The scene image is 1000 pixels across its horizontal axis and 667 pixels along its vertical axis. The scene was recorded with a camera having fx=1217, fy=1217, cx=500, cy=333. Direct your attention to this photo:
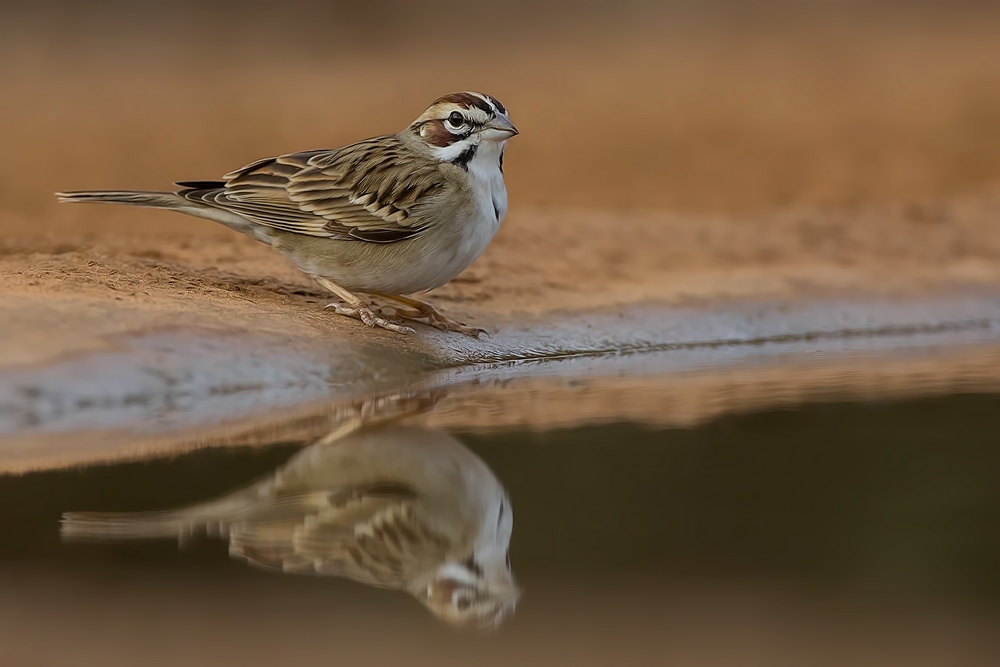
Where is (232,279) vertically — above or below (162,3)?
below

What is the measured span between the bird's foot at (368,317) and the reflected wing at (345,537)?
2.65 meters

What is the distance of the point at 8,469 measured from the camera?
4312 millimetres

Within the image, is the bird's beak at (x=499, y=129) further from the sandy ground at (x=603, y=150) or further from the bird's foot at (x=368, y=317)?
the sandy ground at (x=603, y=150)

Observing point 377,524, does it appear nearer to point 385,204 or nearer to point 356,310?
point 356,310

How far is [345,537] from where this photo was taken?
3.50m

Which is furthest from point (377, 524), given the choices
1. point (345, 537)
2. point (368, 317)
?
point (368, 317)

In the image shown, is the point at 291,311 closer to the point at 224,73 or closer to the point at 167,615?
the point at 167,615

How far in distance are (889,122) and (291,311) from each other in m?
9.22

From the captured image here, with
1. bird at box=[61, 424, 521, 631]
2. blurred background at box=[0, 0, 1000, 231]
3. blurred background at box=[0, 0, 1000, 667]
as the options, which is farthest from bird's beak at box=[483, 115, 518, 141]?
blurred background at box=[0, 0, 1000, 231]

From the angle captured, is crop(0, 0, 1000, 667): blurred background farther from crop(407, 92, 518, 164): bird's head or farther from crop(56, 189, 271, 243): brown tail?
crop(407, 92, 518, 164): bird's head

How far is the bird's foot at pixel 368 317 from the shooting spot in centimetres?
654

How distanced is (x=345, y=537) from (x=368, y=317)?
3.17 meters

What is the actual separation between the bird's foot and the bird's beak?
44.4 inches

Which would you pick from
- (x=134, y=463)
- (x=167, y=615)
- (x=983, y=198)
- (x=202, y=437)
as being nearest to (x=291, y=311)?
(x=202, y=437)
